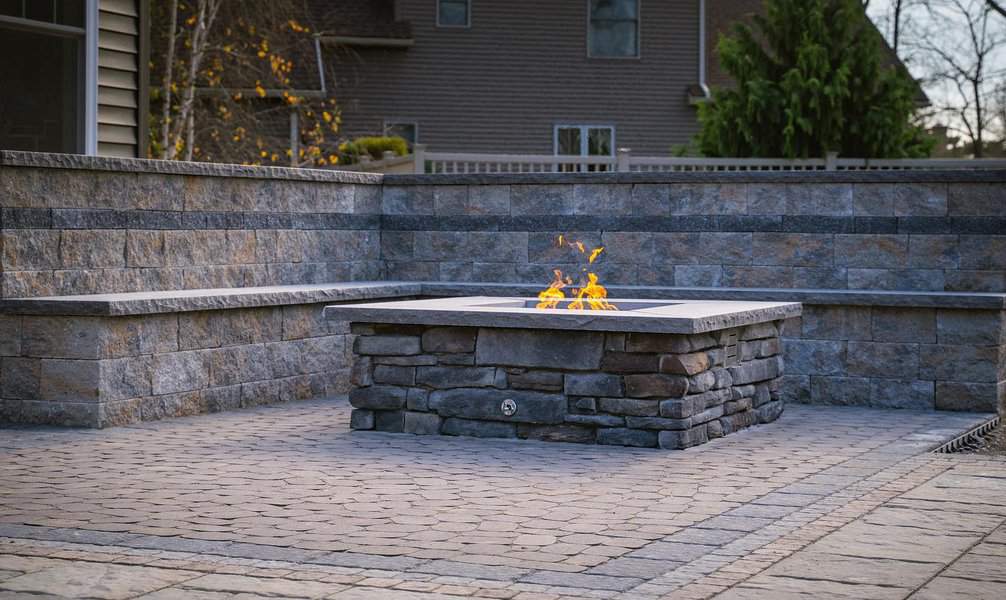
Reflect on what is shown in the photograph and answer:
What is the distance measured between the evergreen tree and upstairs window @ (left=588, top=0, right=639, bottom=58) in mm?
6834

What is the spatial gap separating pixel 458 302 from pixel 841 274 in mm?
3769

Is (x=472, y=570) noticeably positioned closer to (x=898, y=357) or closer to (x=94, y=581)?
(x=94, y=581)

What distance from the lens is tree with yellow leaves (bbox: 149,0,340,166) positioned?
21.4 meters

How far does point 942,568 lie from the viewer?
521 centimetres

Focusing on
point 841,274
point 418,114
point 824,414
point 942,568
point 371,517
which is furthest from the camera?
point 418,114

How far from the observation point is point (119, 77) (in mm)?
13078

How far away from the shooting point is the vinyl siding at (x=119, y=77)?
12812 mm

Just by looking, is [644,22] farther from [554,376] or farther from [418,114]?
[554,376]

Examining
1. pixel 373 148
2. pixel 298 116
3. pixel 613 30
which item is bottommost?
pixel 373 148

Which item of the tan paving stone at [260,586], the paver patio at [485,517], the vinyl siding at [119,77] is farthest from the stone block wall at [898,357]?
the tan paving stone at [260,586]

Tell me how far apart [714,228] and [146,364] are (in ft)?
17.3

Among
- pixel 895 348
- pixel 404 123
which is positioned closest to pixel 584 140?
pixel 404 123

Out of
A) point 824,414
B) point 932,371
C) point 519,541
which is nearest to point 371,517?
point 519,541

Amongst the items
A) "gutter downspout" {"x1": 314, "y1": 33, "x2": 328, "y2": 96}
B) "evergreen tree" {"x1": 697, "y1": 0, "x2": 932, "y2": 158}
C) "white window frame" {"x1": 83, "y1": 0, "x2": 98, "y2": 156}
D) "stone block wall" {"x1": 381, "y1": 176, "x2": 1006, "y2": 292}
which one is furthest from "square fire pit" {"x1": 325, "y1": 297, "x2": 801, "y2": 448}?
"gutter downspout" {"x1": 314, "y1": 33, "x2": 328, "y2": 96}
